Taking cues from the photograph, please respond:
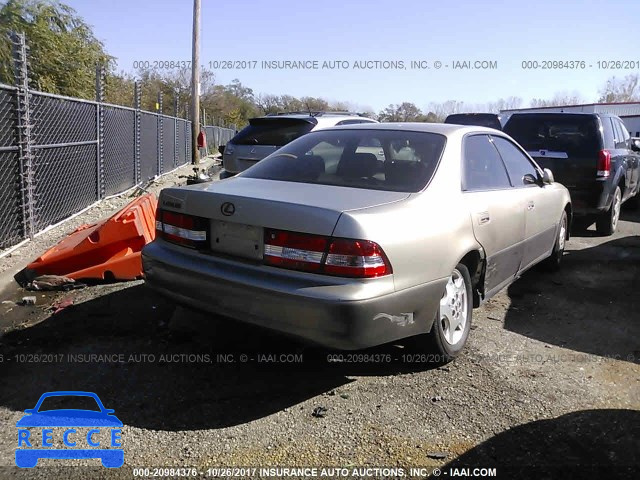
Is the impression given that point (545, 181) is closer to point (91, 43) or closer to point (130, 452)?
point (130, 452)

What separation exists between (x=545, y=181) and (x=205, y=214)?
3624 mm

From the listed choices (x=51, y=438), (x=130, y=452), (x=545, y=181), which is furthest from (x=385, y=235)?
(x=545, y=181)

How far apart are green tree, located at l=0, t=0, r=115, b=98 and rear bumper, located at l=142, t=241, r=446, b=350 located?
13.2m

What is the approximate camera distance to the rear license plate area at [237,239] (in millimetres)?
3273

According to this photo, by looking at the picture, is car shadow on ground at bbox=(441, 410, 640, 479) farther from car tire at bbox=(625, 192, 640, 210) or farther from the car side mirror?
car tire at bbox=(625, 192, 640, 210)

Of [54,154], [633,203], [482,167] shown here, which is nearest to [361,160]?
[482,167]

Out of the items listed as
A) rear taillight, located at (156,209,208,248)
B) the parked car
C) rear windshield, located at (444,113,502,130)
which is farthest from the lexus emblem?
rear windshield, located at (444,113,502,130)

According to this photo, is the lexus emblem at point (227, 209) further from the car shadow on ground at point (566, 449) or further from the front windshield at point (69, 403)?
the car shadow on ground at point (566, 449)

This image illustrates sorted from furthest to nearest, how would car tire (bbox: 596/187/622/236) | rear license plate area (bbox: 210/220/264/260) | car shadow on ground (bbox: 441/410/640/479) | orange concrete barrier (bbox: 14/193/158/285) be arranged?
car tire (bbox: 596/187/622/236) → orange concrete barrier (bbox: 14/193/158/285) → rear license plate area (bbox: 210/220/264/260) → car shadow on ground (bbox: 441/410/640/479)

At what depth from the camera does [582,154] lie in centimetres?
812

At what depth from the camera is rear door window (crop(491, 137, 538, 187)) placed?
496 cm

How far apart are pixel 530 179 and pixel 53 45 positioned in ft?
49.5

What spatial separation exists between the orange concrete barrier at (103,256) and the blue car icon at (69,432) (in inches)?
86.6

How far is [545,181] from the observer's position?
562 centimetres
